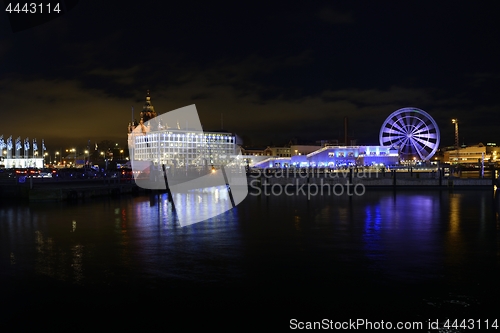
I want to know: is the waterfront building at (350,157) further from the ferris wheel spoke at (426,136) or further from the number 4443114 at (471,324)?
the number 4443114 at (471,324)

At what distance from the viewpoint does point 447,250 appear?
12.3m

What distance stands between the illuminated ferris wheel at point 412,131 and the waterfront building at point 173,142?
6369cm

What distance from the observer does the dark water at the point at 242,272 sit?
7527 millimetres

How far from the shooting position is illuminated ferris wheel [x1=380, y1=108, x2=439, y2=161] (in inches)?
2630

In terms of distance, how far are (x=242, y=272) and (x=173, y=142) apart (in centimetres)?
12835

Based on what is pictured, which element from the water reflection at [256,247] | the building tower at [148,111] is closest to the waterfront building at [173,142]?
the building tower at [148,111]

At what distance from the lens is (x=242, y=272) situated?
33.1 feet

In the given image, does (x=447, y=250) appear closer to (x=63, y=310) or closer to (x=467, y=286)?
(x=467, y=286)

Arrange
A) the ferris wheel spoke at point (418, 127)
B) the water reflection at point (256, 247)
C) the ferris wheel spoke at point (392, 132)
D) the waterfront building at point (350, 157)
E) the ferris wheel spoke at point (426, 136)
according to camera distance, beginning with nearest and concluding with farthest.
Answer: the water reflection at point (256, 247) → the ferris wheel spoke at point (426, 136) → the ferris wheel spoke at point (418, 127) → the ferris wheel spoke at point (392, 132) → the waterfront building at point (350, 157)

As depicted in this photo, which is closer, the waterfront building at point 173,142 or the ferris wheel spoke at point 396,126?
the ferris wheel spoke at point 396,126

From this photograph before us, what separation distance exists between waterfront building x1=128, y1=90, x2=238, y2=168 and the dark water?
108148 mm

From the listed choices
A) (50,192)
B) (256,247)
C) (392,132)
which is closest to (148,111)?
(392,132)

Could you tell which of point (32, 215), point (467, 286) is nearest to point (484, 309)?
point (467, 286)

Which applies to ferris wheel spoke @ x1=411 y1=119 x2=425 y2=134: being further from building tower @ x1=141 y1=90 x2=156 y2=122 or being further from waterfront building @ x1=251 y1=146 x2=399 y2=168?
building tower @ x1=141 y1=90 x2=156 y2=122
